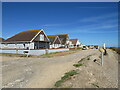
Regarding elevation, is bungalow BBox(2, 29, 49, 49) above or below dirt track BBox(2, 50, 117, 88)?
above

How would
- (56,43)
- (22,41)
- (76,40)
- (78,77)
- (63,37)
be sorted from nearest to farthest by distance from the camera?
(78,77) < (22,41) < (56,43) < (63,37) < (76,40)

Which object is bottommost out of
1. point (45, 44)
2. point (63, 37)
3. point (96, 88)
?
point (96, 88)

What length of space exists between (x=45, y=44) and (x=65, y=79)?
87.1 feet

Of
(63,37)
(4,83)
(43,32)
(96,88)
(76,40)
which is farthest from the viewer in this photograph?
(76,40)

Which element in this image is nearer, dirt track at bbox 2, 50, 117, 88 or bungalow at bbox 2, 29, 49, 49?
dirt track at bbox 2, 50, 117, 88

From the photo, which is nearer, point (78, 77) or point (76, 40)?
point (78, 77)

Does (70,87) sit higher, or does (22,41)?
(22,41)

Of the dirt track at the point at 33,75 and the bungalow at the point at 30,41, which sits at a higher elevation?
the bungalow at the point at 30,41

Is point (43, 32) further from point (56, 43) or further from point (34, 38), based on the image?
point (56, 43)

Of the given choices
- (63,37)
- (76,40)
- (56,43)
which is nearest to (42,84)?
(56,43)

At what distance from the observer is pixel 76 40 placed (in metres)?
65.8

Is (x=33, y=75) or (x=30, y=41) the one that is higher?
(x=30, y=41)

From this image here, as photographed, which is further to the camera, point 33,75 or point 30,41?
point 30,41

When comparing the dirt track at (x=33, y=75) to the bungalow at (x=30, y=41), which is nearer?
the dirt track at (x=33, y=75)
